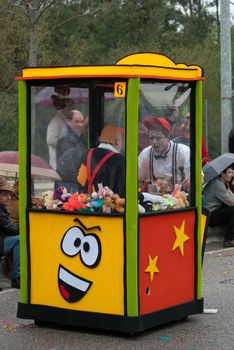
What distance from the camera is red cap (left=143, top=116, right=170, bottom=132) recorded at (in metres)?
6.11

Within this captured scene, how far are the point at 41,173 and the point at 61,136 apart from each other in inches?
13.2

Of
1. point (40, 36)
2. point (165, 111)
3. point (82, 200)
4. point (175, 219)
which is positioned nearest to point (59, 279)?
point (82, 200)

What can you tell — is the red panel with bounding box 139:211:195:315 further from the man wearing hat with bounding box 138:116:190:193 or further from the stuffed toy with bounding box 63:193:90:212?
the stuffed toy with bounding box 63:193:90:212

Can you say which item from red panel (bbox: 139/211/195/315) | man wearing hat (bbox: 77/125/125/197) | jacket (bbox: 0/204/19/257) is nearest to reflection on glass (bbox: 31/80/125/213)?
man wearing hat (bbox: 77/125/125/197)

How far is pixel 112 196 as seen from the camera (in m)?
6.00

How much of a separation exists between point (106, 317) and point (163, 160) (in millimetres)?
1306

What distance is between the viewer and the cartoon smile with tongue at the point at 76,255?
598 centimetres

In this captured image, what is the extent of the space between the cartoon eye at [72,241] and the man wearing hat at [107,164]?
Answer: 1.13 feet

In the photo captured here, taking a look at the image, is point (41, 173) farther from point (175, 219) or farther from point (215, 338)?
point (215, 338)

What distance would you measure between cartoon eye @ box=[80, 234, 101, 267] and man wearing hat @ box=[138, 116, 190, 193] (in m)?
0.57

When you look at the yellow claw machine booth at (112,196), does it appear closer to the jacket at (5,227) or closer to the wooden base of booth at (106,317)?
the wooden base of booth at (106,317)

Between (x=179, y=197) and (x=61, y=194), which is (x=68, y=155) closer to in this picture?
(x=61, y=194)

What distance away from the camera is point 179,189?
6.41 metres

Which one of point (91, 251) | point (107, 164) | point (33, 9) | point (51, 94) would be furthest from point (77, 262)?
point (33, 9)
